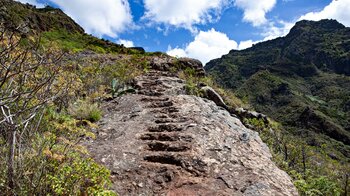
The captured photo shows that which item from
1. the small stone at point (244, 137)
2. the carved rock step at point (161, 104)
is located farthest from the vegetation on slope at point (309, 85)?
the small stone at point (244, 137)

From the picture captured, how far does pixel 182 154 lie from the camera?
4.93 metres

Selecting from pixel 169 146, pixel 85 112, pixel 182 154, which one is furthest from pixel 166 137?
pixel 85 112

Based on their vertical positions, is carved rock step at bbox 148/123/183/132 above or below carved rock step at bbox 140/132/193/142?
above

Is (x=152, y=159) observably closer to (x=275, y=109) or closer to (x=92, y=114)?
(x=92, y=114)

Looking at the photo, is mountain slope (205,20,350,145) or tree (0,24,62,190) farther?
mountain slope (205,20,350,145)

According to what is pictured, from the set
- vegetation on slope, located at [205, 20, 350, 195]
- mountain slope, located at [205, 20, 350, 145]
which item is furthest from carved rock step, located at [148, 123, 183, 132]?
mountain slope, located at [205, 20, 350, 145]

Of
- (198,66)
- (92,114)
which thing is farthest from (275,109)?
(92,114)

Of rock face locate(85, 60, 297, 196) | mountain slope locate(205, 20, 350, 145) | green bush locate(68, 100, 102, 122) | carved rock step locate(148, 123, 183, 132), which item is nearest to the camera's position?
rock face locate(85, 60, 297, 196)

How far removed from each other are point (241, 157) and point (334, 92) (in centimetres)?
13521

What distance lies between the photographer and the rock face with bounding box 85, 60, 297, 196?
13.7 feet

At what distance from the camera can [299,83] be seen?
461 feet

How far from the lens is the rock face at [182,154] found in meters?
4.17

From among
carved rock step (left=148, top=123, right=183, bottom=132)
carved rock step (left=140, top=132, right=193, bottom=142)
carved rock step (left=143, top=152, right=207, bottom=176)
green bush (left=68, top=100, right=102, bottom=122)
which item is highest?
green bush (left=68, top=100, right=102, bottom=122)

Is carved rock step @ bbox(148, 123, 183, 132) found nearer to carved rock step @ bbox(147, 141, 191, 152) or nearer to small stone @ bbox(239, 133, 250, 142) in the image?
carved rock step @ bbox(147, 141, 191, 152)
